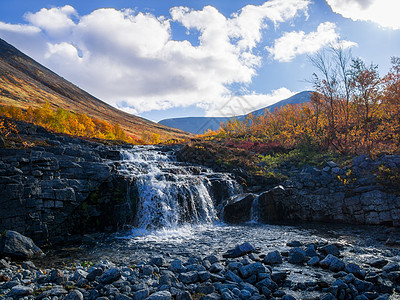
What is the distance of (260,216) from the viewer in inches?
708

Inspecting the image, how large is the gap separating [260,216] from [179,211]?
632 cm

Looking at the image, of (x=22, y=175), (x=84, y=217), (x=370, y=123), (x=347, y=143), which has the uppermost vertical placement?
(x=370, y=123)

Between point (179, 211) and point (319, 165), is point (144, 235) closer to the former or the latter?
point (179, 211)

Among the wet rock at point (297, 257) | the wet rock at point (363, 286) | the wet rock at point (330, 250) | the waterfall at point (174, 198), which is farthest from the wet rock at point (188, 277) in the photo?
the waterfall at point (174, 198)

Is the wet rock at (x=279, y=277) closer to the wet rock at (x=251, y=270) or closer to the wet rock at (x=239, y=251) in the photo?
the wet rock at (x=251, y=270)

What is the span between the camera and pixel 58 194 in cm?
1409

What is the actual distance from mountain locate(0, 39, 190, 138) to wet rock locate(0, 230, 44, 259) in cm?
9969

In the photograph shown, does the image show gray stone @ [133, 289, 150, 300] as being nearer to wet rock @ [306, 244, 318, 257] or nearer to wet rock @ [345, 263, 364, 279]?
wet rock @ [345, 263, 364, 279]

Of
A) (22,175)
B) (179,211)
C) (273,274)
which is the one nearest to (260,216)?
(179,211)

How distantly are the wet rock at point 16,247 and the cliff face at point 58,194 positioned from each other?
2.46 metres

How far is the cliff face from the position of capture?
12555mm

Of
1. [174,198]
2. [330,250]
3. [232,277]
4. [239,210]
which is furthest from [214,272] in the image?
[239,210]

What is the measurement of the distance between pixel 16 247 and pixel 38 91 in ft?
472

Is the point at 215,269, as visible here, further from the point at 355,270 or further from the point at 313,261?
the point at 355,270
